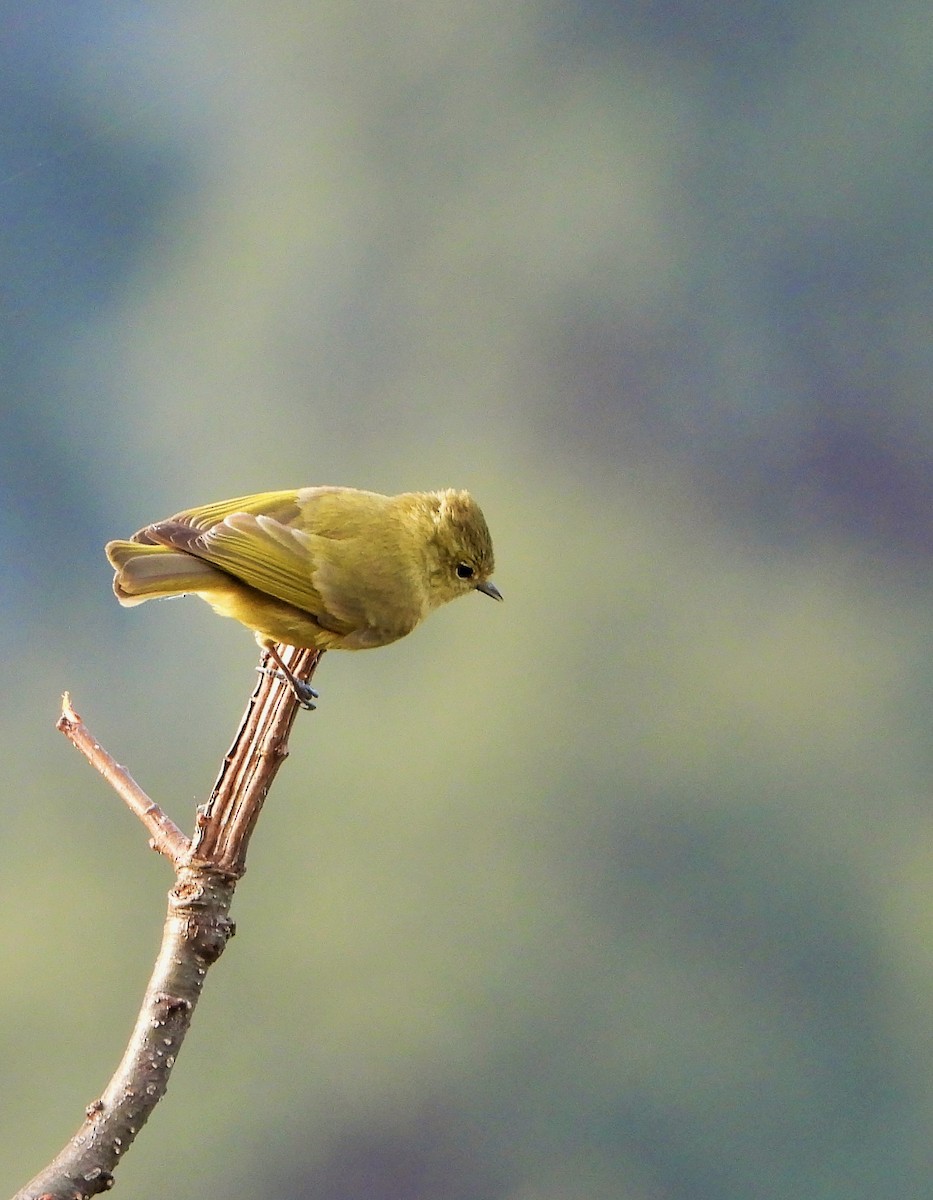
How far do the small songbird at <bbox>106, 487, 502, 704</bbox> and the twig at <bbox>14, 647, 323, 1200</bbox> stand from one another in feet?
0.37

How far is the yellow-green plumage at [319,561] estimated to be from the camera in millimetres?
1709

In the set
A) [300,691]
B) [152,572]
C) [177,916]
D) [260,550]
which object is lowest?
[177,916]

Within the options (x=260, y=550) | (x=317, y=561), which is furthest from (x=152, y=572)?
(x=317, y=561)

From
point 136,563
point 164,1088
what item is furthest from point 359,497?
point 164,1088

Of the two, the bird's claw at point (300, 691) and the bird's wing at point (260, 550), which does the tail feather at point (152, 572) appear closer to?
the bird's wing at point (260, 550)

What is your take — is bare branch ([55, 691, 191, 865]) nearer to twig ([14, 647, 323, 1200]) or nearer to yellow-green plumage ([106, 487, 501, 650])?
twig ([14, 647, 323, 1200])

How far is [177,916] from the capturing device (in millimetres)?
1574

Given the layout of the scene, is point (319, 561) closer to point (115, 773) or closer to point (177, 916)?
point (115, 773)

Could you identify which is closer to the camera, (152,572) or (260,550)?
(152,572)

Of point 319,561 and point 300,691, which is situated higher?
point 319,561

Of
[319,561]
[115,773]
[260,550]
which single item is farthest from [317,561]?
[115,773]

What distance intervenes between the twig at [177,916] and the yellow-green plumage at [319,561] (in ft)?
0.50

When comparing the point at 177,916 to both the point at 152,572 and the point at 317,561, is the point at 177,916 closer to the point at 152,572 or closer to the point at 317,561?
the point at 152,572

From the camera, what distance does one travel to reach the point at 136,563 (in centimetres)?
164
